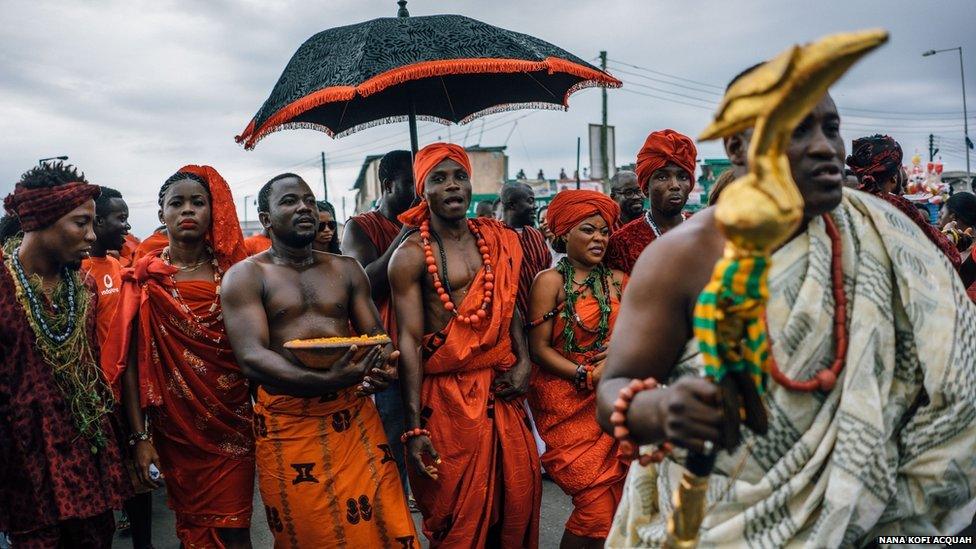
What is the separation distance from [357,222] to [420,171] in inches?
41.0

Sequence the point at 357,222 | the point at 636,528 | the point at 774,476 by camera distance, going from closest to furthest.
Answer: the point at 774,476 < the point at 636,528 < the point at 357,222

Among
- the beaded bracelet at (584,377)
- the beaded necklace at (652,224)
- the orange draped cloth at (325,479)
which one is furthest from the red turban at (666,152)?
the orange draped cloth at (325,479)

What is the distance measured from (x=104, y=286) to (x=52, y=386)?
5.08ft

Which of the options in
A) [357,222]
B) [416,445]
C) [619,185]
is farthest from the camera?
[619,185]

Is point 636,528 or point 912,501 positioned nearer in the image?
point 912,501

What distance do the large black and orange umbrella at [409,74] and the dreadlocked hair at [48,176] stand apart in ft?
3.68

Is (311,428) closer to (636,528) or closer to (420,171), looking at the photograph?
(420,171)

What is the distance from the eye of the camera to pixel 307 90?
438 cm

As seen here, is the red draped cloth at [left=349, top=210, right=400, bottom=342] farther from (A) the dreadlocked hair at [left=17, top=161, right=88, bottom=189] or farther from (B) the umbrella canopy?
(A) the dreadlocked hair at [left=17, top=161, right=88, bottom=189]

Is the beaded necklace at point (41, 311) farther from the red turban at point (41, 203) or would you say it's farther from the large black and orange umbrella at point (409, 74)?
the large black and orange umbrella at point (409, 74)

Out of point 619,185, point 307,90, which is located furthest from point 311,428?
point 619,185

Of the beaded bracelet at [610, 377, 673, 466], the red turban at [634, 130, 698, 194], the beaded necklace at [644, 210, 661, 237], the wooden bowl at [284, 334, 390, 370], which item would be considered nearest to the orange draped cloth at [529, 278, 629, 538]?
the beaded necklace at [644, 210, 661, 237]

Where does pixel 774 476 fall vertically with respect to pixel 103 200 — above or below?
below

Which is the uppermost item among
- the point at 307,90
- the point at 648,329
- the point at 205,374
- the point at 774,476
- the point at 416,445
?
the point at 307,90
